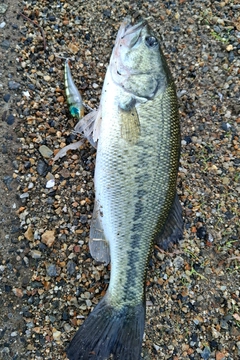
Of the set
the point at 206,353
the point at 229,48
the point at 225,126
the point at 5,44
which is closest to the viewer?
the point at 206,353

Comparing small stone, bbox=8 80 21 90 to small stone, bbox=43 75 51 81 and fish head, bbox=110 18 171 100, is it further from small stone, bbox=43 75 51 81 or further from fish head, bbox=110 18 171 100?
fish head, bbox=110 18 171 100

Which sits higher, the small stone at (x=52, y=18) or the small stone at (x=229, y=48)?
the small stone at (x=52, y=18)

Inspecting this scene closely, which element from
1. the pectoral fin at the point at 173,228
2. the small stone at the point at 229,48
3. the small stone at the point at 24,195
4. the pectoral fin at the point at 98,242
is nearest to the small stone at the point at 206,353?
the pectoral fin at the point at 173,228

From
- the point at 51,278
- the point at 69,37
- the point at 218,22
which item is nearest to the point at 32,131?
the point at 69,37

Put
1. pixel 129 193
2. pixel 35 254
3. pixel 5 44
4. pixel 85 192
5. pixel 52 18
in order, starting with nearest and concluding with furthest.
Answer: pixel 129 193
pixel 35 254
pixel 85 192
pixel 5 44
pixel 52 18

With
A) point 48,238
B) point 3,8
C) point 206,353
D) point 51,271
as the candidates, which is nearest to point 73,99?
point 3,8

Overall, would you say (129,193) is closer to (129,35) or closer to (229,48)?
(129,35)

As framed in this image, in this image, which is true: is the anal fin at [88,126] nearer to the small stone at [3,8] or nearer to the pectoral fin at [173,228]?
the pectoral fin at [173,228]
